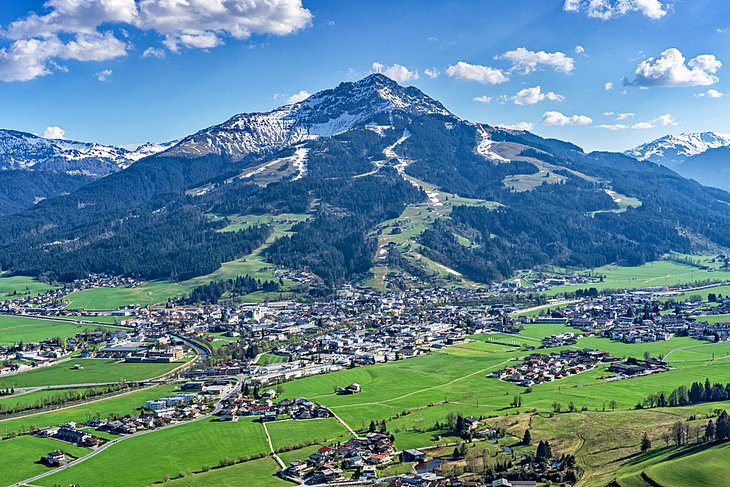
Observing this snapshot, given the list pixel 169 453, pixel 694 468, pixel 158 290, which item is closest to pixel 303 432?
pixel 169 453

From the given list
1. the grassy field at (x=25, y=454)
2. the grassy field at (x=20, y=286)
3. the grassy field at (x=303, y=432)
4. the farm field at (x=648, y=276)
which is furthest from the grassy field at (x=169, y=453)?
the grassy field at (x=20, y=286)

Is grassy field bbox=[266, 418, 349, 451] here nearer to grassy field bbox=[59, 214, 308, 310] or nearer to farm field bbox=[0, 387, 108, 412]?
farm field bbox=[0, 387, 108, 412]

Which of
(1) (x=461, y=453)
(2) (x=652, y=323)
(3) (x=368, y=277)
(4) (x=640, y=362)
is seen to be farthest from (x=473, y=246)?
(1) (x=461, y=453)

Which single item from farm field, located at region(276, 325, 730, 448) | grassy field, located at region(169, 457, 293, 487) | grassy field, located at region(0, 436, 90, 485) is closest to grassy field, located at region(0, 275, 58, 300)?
farm field, located at region(276, 325, 730, 448)

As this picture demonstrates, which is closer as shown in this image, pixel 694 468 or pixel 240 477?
pixel 694 468

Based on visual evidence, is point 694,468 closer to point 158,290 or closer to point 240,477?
point 240,477

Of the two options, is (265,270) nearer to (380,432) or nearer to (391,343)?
(391,343)

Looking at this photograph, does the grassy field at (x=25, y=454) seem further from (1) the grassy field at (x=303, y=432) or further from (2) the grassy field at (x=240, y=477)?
(1) the grassy field at (x=303, y=432)

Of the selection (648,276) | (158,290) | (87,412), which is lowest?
(87,412)
